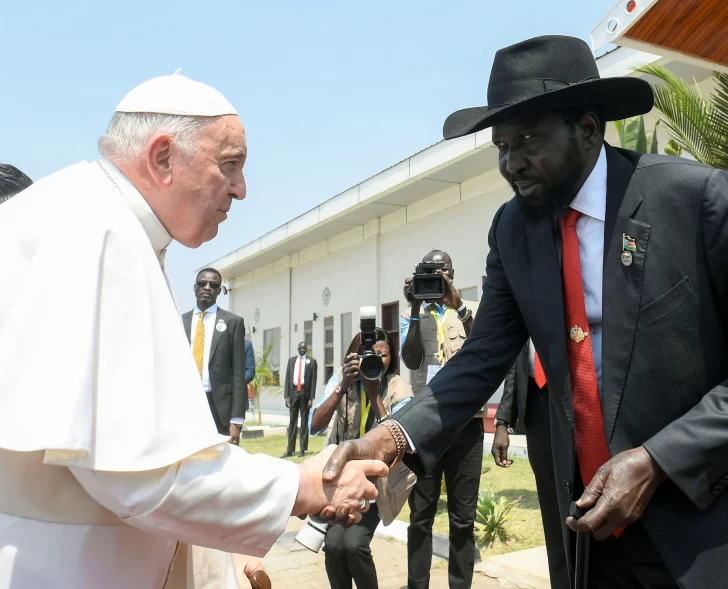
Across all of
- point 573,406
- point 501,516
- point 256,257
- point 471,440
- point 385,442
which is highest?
point 256,257

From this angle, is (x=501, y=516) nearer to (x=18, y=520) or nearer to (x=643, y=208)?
(x=643, y=208)

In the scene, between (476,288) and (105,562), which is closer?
(105,562)

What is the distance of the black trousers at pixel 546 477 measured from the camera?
3771mm

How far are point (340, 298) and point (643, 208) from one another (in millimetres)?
18873

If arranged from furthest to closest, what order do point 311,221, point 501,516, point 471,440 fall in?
point 311,221
point 501,516
point 471,440

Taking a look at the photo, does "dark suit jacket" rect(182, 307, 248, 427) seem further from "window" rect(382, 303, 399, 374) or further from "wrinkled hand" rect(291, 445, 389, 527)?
"window" rect(382, 303, 399, 374)

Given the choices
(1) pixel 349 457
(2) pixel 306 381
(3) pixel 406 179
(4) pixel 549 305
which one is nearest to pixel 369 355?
(1) pixel 349 457

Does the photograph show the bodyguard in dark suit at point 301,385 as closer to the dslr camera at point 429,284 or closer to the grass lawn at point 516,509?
the grass lawn at point 516,509

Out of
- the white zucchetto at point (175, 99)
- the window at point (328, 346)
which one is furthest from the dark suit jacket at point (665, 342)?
the window at point (328, 346)

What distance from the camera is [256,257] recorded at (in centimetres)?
2575

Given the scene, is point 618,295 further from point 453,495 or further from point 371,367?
point 453,495

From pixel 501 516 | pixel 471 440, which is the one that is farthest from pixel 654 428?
pixel 501 516

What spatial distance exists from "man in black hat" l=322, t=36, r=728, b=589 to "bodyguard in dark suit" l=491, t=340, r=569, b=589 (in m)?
1.60

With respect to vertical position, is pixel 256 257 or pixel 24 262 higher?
Answer: pixel 256 257
